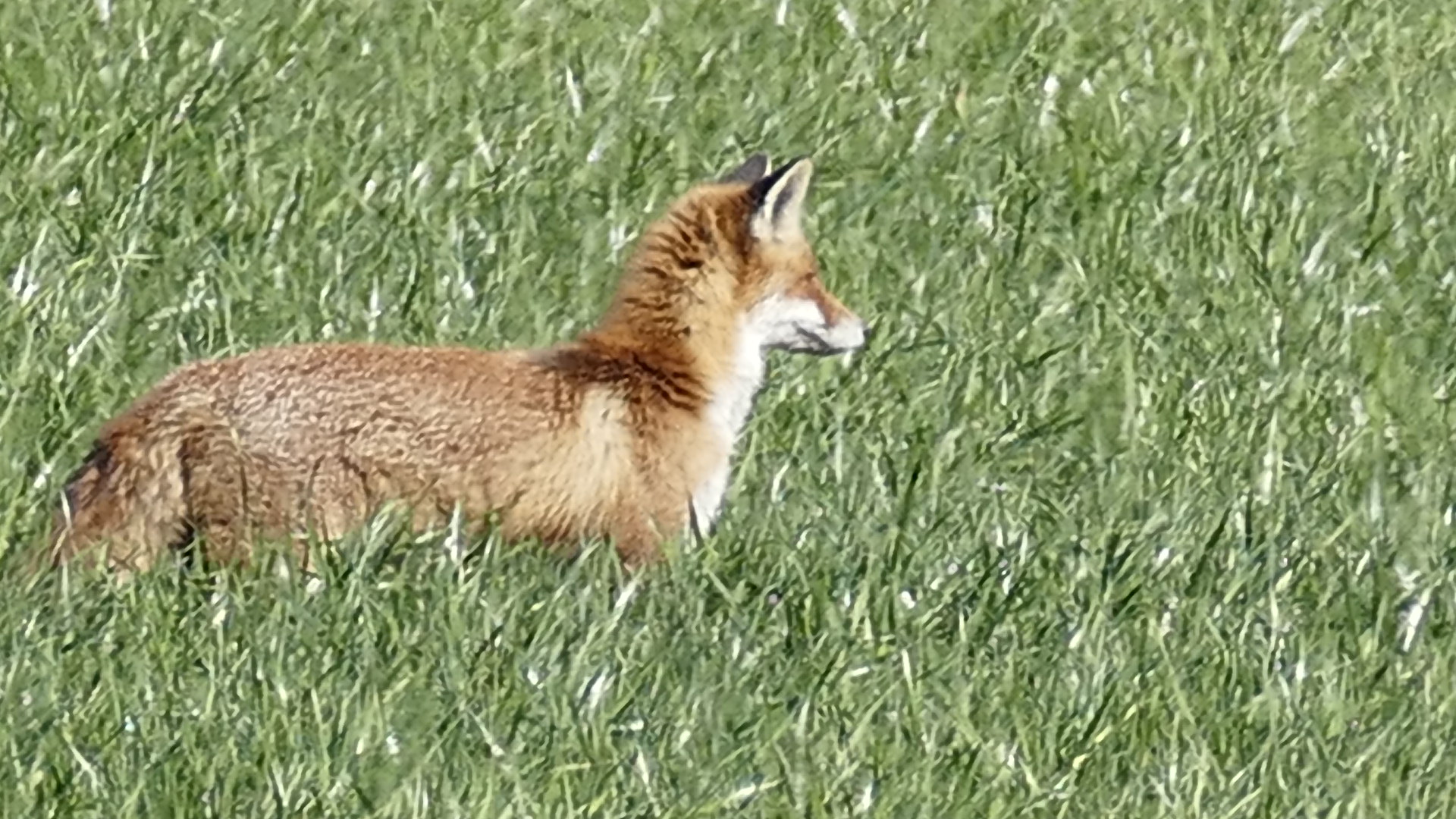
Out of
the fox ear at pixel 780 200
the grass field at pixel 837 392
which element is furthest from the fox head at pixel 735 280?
the grass field at pixel 837 392

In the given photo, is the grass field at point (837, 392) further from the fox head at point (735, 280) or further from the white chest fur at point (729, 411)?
the fox head at point (735, 280)

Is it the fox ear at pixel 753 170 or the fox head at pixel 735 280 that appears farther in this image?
the fox ear at pixel 753 170

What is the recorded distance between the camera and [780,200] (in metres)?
7.25

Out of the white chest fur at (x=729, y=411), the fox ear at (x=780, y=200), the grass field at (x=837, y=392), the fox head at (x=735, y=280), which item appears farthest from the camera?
the fox ear at (x=780, y=200)

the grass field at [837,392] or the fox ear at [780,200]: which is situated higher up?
the fox ear at [780,200]

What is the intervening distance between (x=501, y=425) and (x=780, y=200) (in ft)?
3.71

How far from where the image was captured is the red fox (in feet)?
20.1

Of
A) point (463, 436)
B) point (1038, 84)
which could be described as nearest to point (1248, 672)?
point (463, 436)

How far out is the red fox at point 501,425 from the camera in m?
6.12

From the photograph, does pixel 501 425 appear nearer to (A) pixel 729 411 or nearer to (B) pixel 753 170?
(A) pixel 729 411

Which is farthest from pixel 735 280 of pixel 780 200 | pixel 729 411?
pixel 729 411

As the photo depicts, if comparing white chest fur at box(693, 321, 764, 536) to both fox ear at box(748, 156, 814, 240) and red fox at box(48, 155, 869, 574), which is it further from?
fox ear at box(748, 156, 814, 240)

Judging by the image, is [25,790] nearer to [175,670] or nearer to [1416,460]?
[175,670]

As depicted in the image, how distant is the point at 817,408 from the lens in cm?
745
